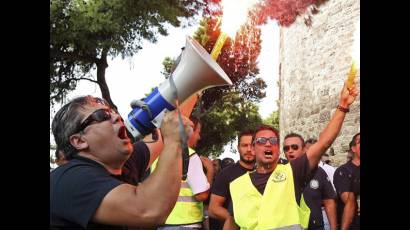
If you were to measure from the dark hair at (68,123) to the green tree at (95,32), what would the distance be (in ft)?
37.5

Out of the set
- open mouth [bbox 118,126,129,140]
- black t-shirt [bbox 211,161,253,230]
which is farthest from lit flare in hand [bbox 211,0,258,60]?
black t-shirt [bbox 211,161,253,230]

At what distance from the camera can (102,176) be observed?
86.7 inches

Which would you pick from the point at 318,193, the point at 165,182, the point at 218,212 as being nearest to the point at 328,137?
the point at 218,212

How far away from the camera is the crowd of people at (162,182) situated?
2.08 metres

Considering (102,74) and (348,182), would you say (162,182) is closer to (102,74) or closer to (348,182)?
(348,182)

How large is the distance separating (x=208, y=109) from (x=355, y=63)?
63.2 ft

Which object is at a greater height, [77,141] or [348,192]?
[77,141]

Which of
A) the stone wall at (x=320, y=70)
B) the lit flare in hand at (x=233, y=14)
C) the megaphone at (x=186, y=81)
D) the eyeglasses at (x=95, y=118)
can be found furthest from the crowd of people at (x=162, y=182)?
the stone wall at (x=320, y=70)

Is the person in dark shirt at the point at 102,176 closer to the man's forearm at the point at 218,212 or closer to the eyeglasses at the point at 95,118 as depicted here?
the eyeglasses at the point at 95,118

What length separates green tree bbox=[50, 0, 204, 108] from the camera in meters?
14.4

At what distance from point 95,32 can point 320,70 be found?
5862 millimetres
